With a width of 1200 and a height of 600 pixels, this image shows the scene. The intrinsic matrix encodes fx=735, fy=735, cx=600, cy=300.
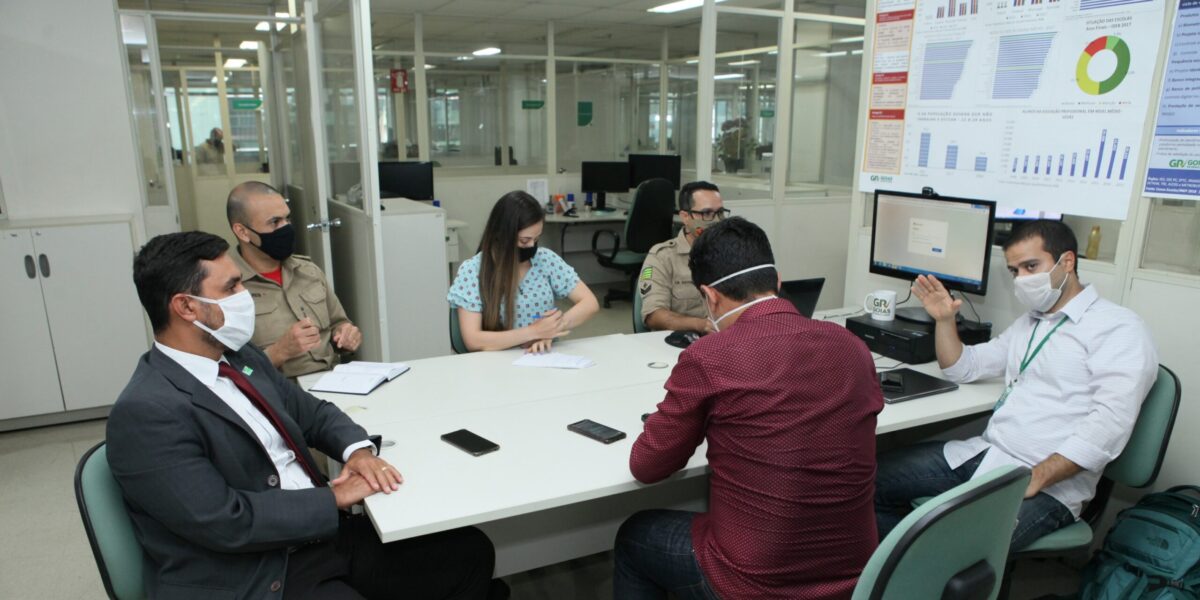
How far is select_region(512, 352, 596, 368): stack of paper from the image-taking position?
246cm

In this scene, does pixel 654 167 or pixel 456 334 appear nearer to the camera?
pixel 456 334

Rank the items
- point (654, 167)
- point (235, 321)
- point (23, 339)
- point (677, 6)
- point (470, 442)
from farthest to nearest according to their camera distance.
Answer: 1. point (654, 167)
2. point (677, 6)
3. point (23, 339)
4. point (470, 442)
5. point (235, 321)

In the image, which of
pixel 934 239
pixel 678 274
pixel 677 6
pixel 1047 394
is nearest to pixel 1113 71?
pixel 934 239

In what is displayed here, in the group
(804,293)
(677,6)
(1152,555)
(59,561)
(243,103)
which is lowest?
(59,561)

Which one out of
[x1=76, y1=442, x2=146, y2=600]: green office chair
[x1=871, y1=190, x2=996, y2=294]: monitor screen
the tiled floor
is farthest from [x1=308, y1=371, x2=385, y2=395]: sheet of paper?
[x1=871, y1=190, x2=996, y2=294]: monitor screen

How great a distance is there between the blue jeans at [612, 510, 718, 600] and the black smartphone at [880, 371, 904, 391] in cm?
84

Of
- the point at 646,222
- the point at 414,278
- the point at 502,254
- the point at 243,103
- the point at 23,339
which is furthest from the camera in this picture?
the point at 243,103

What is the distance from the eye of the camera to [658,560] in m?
1.70

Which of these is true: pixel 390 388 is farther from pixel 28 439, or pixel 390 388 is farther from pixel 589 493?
pixel 28 439

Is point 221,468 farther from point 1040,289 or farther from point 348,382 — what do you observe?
point 1040,289

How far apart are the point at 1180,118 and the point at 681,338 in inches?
65.9

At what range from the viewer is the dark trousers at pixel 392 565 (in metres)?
1.66

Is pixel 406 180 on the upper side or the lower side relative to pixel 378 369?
upper

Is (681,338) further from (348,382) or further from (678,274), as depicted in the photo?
(348,382)
